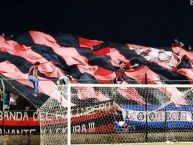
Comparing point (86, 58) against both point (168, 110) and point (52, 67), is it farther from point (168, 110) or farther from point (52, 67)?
point (168, 110)

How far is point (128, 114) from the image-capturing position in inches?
717

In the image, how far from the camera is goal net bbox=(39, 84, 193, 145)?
17562mm

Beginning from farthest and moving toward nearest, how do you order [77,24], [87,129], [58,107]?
[77,24] → [87,129] → [58,107]

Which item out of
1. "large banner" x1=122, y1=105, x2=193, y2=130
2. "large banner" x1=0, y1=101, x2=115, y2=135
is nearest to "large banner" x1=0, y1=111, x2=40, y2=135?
"large banner" x1=0, y1=101, x2=115, y2=135

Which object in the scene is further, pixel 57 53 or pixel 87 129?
pixel 57 53

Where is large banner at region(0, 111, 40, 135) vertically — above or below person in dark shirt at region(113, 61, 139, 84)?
below

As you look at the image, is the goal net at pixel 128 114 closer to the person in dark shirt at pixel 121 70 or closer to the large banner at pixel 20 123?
the large banner at pixel 20 123

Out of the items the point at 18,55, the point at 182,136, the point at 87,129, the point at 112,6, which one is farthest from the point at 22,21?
the point at 182,136

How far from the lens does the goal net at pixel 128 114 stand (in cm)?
1756

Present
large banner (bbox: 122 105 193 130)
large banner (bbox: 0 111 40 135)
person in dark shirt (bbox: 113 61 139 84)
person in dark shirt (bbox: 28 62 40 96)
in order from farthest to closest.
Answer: person in dark shirt (bbox: 113 61 139 84) → person in dark shirt (bbox: 28 62 40 96) → large banner (bbox: 122 105 193 130) → large banner (bbox: 0 111 40 135)

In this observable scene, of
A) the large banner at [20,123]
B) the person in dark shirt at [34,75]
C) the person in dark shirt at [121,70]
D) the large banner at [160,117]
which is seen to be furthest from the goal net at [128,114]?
the person in dark shirt at [121,70]

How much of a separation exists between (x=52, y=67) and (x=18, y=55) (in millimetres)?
1128

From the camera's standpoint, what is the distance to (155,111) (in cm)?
1872

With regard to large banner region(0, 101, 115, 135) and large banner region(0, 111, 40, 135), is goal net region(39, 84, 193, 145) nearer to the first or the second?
large banner region(0, 101, 115, 135)
